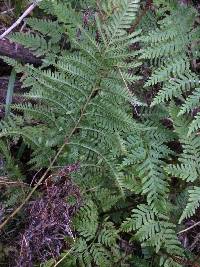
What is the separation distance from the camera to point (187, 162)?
3.02 metres

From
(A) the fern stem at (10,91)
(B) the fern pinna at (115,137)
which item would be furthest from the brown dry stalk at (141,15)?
(A) the fern stem at (10,91)

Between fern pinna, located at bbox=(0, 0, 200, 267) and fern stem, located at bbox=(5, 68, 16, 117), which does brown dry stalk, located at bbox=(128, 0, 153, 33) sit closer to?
fern pinna, located at bbox=(0, 0, 200, 267)

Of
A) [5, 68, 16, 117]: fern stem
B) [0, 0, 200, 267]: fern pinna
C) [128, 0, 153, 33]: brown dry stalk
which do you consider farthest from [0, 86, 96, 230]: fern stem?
[128, 0, 153, 33]: brown dry stalk

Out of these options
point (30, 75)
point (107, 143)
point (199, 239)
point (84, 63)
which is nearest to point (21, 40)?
point (30, 75)

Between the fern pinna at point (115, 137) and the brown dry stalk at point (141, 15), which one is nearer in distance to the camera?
the fern pinna at point (115, 137)

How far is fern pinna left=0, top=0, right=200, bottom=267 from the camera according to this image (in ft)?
8.80

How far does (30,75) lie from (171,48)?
1112 millimetres

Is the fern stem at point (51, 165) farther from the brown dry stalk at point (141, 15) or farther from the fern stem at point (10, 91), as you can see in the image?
the brown dry stalk at point (141, 15)

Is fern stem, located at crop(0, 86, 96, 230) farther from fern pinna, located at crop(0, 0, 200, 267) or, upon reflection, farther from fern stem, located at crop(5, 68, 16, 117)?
fern stem, located at crop(5, 68, 16, 117)

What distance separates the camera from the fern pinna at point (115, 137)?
106 inches

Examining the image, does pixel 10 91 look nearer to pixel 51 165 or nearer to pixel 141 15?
pixel 51 165

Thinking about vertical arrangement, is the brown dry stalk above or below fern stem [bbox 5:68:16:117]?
above

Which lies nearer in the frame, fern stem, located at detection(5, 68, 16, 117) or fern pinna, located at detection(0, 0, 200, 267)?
fern pinna, located at detection(0, 0, 200, 267)

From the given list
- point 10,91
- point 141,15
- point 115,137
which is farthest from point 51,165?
point 141,15
